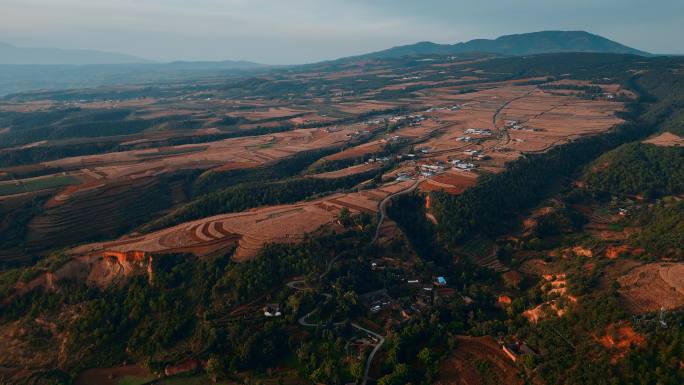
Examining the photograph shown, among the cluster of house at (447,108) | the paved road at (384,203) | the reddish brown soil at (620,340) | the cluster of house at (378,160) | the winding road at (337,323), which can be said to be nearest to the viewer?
the reddish brown soil at (620,340)

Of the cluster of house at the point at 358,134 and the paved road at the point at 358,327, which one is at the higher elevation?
the cluster of house at the point at 358,134

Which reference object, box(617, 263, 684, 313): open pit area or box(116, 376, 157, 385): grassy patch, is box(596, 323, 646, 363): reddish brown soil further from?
box(116, 376, 157, 385): grassy patch

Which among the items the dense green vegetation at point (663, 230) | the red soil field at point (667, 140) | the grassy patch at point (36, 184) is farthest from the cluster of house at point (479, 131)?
the grassy patch at point (36, 184)

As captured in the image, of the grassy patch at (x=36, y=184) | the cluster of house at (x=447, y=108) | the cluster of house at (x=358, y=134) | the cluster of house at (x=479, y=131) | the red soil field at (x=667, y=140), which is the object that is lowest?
the grassy patch at (x=36, y=184)

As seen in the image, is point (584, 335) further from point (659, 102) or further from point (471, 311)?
point (659, 102)

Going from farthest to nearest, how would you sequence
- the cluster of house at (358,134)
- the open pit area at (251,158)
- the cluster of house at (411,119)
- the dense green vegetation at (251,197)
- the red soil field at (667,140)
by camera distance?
1. the cluster of house at (411,119)
2. the cluster of house at (358,134)
3. the red soil field at (667,140)
4. the dense green vegetation at (251,197)
5. the open pit area at (251,158)

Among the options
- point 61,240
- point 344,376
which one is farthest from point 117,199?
point 344,376

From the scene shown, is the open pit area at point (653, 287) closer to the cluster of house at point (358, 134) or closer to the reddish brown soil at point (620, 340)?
the reddish brown soil at point (620, 340)

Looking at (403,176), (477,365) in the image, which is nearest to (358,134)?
(403,176)

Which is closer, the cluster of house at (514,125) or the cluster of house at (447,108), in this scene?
the cluster of house at (514,125)

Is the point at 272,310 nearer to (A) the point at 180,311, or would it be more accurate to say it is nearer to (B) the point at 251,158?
(A) the point at 180,311
